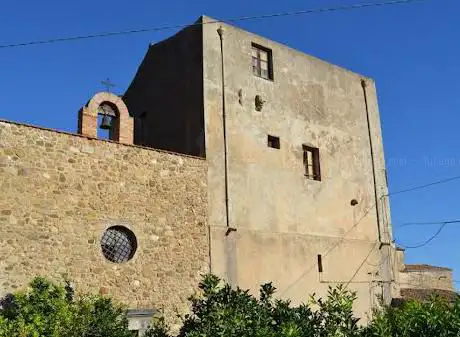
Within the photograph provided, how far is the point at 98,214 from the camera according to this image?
1255cm

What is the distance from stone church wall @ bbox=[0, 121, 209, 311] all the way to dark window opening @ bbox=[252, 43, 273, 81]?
153 inches

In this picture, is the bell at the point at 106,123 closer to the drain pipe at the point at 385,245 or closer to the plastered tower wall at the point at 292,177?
the plastered tower wall at the point at 292,177

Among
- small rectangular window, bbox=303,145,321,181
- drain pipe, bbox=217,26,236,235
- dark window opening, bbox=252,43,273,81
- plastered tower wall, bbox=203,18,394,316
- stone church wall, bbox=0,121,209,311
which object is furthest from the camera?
small rectangular window, bbox=303,145,321,181

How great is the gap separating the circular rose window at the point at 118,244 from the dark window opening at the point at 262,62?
634 cm

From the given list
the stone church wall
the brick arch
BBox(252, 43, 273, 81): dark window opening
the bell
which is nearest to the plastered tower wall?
BBox(252, 43, 273, 81): dark window opening

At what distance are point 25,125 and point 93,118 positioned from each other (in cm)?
175

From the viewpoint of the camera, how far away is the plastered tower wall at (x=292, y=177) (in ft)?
48.2

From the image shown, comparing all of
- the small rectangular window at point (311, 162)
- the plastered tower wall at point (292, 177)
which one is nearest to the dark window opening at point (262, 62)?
the plastered tower wall at point (292, 177)

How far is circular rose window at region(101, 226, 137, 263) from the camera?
12.6 metres

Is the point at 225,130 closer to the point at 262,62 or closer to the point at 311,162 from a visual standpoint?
the point at 262,62

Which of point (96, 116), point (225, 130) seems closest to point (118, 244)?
point (96, 116)

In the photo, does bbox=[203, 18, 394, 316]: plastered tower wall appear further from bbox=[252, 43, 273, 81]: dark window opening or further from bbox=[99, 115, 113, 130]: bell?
bbox=[99, 115, 113, 130]: bell

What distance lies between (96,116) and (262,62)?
18.6ft

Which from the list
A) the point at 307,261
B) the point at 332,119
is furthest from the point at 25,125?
the point at 332,119
